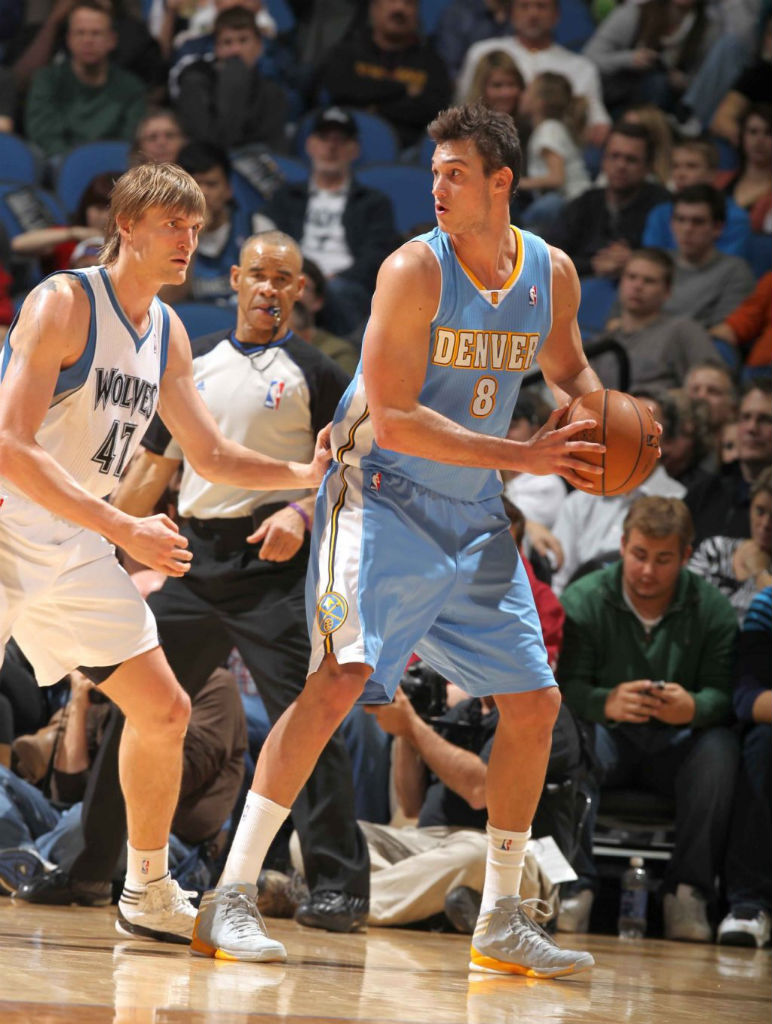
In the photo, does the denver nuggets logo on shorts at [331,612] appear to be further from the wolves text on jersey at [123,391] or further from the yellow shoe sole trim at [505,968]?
the yellow shoe sole trim at [505,968]

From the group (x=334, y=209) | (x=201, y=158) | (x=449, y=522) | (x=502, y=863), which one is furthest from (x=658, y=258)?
(x=502, y=863)

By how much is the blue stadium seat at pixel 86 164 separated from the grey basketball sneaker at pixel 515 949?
7.25m

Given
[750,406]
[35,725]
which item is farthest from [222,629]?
[750,406]

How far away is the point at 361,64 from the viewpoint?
456 inches

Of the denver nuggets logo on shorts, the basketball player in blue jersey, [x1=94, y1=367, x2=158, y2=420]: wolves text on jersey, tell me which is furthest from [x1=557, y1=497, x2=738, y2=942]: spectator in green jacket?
[x1=94, y1=367, x2=158, y2=420]: wolves text on jersey

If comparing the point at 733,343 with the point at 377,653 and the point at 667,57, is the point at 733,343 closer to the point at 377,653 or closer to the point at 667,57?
the point at 667,57

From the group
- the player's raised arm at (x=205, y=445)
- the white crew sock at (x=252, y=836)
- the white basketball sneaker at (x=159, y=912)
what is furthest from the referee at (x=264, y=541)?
the white crew sock at (x=252, y=836)

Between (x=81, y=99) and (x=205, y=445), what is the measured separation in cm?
744

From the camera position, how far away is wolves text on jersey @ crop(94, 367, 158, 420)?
4.12m

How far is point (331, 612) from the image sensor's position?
398 cm

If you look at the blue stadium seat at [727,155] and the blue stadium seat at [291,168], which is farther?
the blue stadium seat at [727,155]

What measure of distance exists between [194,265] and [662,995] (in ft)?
21.9

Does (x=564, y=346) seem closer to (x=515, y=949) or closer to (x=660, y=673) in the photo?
(x=515, y=949)

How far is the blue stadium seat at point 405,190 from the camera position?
10516 mm
